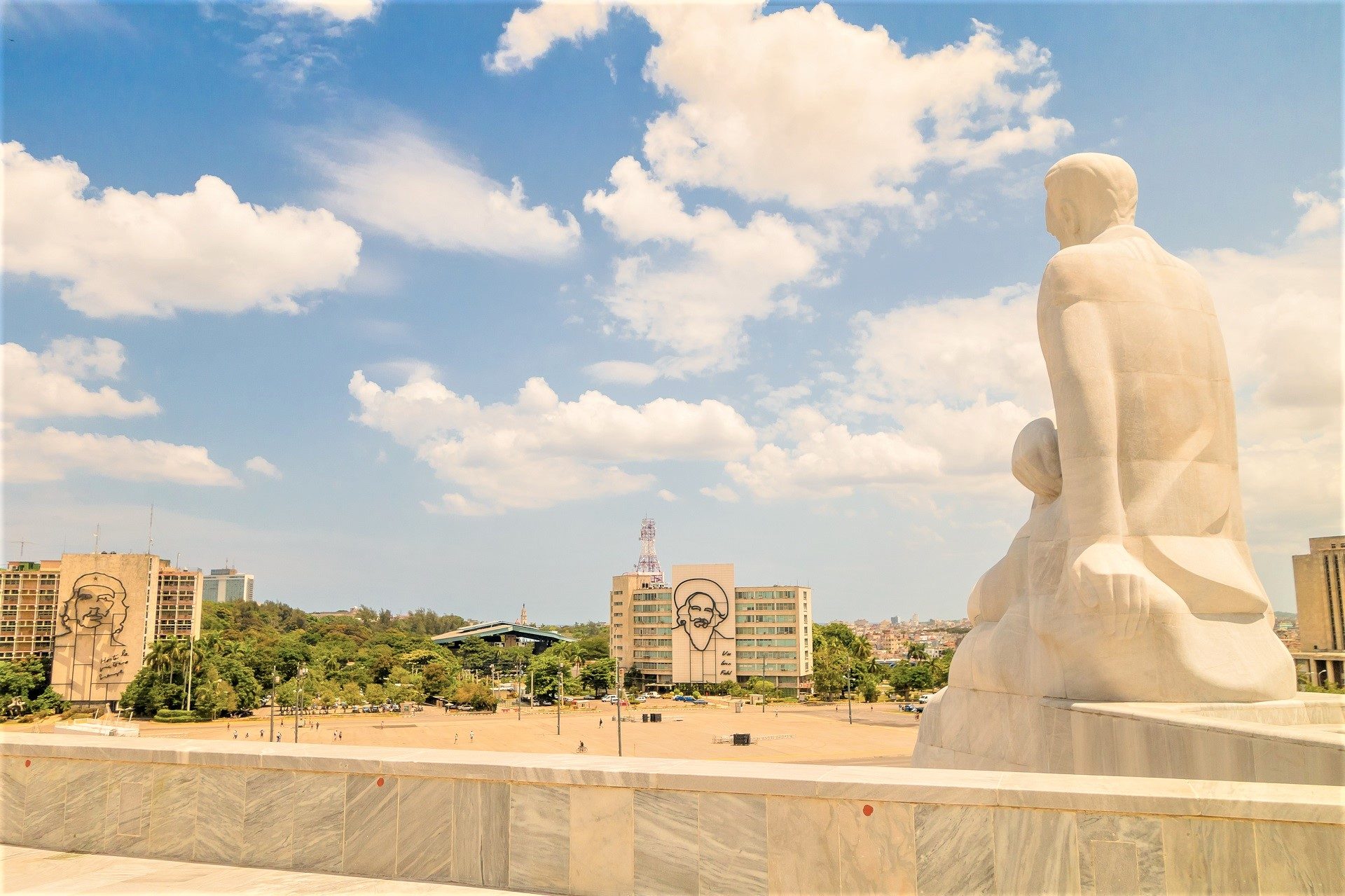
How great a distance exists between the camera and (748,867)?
17.3 feet

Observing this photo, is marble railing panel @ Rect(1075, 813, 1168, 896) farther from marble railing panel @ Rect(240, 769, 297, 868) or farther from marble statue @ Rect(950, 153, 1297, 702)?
marble statue @ Rect(950, 153, 1297, 702)

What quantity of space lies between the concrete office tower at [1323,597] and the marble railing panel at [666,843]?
72825mm

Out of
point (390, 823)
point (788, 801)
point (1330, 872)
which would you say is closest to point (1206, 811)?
point (1330, 872)

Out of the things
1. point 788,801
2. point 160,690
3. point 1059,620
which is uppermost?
point 1059,620

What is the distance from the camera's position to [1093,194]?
12102 mm

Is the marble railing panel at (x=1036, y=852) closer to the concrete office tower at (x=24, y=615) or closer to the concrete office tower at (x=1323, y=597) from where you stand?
the concrete office tower at (x=1323, y=597)

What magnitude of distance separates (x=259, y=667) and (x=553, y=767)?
8656 cm

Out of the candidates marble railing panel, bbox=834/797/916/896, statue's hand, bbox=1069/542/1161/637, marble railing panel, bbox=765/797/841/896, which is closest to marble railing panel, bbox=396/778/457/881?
marble railing panel, bbox=765/797/841/896

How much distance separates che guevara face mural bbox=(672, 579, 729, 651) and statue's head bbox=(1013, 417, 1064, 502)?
85.4m

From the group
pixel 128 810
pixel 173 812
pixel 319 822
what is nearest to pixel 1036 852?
pixel 319 822

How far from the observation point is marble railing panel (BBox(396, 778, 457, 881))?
597 centimetres

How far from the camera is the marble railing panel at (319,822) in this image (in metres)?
6.26

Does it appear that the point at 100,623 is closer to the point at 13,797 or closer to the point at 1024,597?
the point at 13,797

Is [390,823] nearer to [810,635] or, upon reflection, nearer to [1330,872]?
[1330,872]
